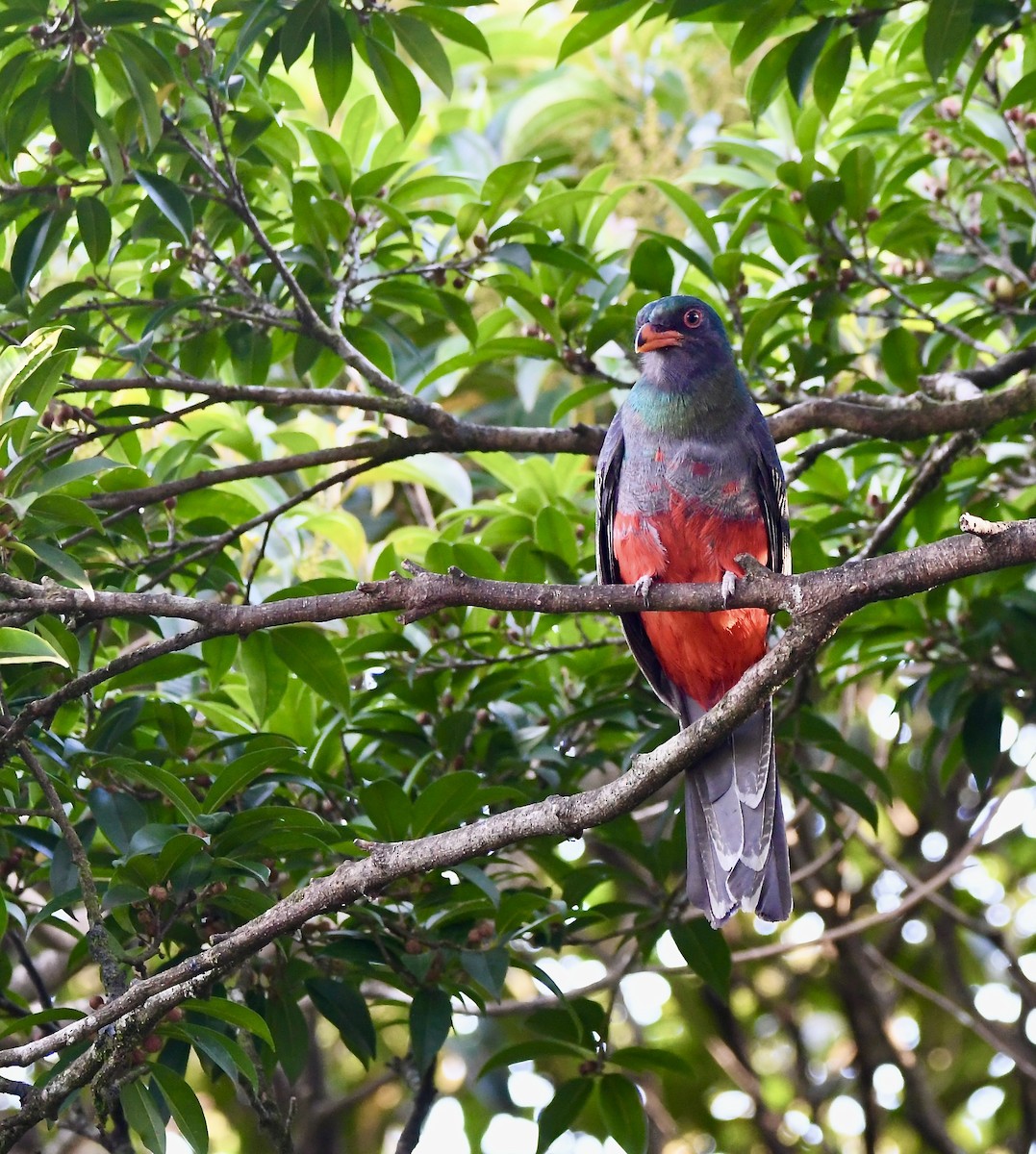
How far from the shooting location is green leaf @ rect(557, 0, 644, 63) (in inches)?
127

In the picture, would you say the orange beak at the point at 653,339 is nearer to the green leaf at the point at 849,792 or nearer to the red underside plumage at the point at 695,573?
the red underside plumage at the point at 695,573

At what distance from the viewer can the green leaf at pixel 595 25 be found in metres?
3.22

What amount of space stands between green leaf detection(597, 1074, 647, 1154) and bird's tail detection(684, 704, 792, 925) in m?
0.48

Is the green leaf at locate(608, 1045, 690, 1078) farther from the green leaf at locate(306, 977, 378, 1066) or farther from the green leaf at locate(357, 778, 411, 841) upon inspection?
the green leaf at locate(357, 778, 411, 841)

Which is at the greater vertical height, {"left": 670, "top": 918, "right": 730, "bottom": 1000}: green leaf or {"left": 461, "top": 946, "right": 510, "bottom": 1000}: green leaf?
{"left": 461, "top": 946, "right": 510, "bottom": 1000}: green leaf

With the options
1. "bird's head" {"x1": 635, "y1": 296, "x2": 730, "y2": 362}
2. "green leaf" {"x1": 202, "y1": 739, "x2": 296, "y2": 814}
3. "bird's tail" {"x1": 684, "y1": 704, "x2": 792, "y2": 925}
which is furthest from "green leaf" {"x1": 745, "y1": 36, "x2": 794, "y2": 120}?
"green leaf" {"x1": 202, "y1": 739, "x2": 296, "y2": 814}

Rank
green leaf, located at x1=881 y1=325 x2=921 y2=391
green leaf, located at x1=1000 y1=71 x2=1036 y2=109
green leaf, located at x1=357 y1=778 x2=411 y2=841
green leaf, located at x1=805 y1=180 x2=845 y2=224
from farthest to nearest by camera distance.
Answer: green leaf, located at x1=881 y1=325 x2=921 y2=391
green leaf, located at x1=805 y1=180 x2=845 y2=224
green leaf, located at x1=1000 y1=71 x2=1036 y2=109
green leaf, located at x1=357 y1=778 x2=411 y2=841

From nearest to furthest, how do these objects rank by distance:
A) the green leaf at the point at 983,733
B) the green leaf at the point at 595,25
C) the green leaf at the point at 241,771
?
the green leaf at the point at 241,771 < the green leaf at the point at 595,25 < the green leaf at the point at 983,733

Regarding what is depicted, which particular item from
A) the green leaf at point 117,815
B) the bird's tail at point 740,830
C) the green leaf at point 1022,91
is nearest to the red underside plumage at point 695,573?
the bird's tail at point 740,830

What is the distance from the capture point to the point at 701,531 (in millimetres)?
3357

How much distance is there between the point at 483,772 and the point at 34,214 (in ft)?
5.92

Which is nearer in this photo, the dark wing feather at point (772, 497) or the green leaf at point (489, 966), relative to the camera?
the green leaf at point (489, 966)

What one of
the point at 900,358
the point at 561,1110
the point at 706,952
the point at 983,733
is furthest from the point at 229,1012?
the point at 900,358

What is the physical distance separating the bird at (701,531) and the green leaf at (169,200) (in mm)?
1160
